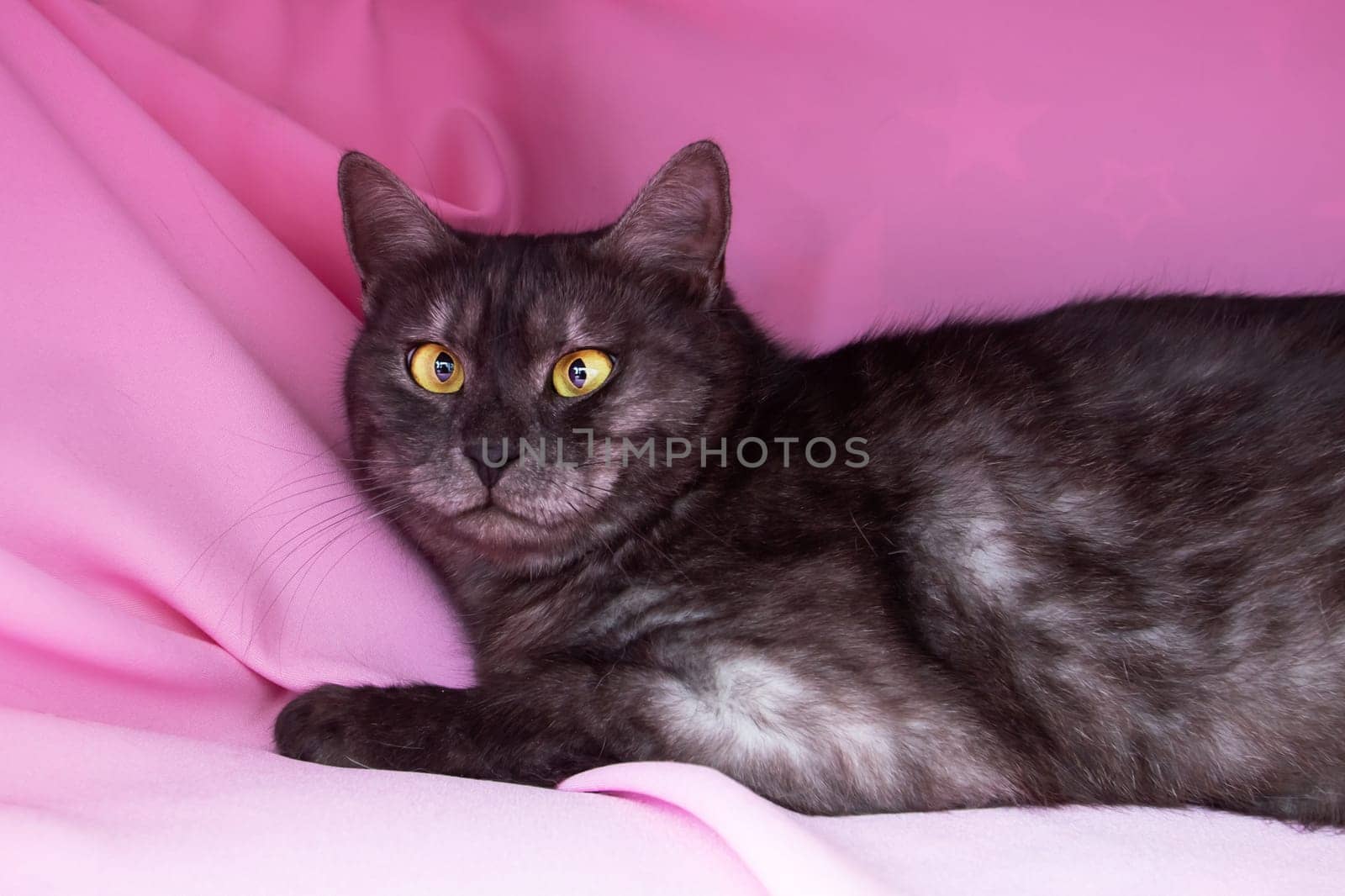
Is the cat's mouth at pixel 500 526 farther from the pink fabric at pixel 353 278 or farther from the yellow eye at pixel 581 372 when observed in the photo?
the pink fabric at pixel 353 278

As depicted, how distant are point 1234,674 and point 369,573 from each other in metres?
1.39

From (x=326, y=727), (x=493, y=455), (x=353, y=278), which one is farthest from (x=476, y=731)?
(x=353, y=278)

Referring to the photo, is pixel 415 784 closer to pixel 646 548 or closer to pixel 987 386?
pixel 646 548

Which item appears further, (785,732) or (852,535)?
(852,535)

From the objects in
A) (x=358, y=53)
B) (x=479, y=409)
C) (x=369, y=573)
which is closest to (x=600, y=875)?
(x=479, y=409)

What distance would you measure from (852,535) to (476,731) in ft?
2.06

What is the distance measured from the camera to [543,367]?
5.98 feet

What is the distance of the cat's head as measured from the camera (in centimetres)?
175

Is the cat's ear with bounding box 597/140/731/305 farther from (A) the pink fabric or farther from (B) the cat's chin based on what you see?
(A) the pink fabric

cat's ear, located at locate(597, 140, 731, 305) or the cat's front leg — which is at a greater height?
cat's ear, located at locate(597, 140, 731, 305)

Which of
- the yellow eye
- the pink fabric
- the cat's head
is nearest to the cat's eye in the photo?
the cat's head

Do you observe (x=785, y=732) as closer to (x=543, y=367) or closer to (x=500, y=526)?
(x=500, y=526)

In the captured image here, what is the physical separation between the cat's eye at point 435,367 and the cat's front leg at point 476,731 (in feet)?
1.64

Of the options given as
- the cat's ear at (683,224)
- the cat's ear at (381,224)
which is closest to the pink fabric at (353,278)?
the cat's ear at (381,224)
